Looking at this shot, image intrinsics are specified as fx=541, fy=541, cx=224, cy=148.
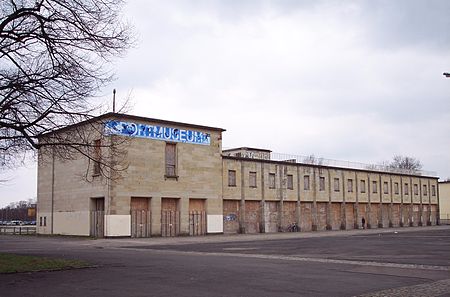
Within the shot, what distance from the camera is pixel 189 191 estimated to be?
50.9m

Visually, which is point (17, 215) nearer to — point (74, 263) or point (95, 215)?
point (95, 215)

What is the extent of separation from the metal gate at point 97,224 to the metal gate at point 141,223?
8.18 feet

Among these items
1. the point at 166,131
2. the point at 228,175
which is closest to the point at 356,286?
the point at 166,131

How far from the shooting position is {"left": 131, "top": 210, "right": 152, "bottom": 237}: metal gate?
1816 inches

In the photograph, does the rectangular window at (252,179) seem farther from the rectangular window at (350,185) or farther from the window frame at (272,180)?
the rectangular window at (350,185)

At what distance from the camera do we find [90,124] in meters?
19.2

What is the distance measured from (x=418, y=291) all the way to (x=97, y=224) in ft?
120

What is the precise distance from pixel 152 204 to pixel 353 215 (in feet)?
111

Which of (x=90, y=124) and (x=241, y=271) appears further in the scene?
(x=90, y=124)

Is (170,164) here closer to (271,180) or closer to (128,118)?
(128,118)

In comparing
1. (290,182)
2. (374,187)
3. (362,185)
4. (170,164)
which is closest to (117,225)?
(170,164)

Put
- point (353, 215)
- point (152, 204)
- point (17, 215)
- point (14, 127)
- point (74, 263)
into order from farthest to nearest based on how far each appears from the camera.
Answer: point (17, 215), point (353, 215), point (152, 204), point (74, 263), point (14, 127)

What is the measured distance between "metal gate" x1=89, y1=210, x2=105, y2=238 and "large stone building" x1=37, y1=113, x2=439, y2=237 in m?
0.09

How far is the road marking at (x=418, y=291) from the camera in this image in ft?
41.4
